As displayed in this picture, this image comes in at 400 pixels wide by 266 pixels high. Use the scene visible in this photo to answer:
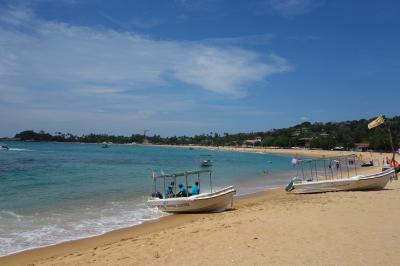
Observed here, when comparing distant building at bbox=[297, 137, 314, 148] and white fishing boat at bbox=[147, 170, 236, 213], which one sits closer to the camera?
white fishing boat at bbox=[147, 170, 236, 213]

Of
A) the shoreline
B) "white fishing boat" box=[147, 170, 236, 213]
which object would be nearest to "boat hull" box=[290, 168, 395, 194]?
"white fishing boat" box=[147, 170, 236, 213]

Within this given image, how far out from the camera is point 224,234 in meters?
10.2

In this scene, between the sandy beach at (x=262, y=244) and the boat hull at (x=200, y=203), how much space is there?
320cm

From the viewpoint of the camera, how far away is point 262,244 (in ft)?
28.9

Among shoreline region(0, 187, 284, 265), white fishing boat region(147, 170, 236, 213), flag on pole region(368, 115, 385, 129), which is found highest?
flag on pole region(368, 115, 385, 129)

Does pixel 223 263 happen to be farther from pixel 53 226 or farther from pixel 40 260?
pixel 53 226

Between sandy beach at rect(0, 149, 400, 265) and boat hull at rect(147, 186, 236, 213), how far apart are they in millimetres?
3196

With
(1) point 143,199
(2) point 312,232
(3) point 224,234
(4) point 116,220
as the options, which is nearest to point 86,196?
(1) point 143,199

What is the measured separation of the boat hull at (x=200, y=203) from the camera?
1645cm

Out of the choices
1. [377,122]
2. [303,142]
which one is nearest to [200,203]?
[377,122]

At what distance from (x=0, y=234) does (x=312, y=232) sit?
10762 millimetres

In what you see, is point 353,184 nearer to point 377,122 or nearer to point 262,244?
point 377,122

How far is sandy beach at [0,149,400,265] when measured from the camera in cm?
774

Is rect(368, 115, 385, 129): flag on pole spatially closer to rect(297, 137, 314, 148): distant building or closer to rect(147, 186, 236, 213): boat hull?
rect(147, 186, 236, 213): boat hull
